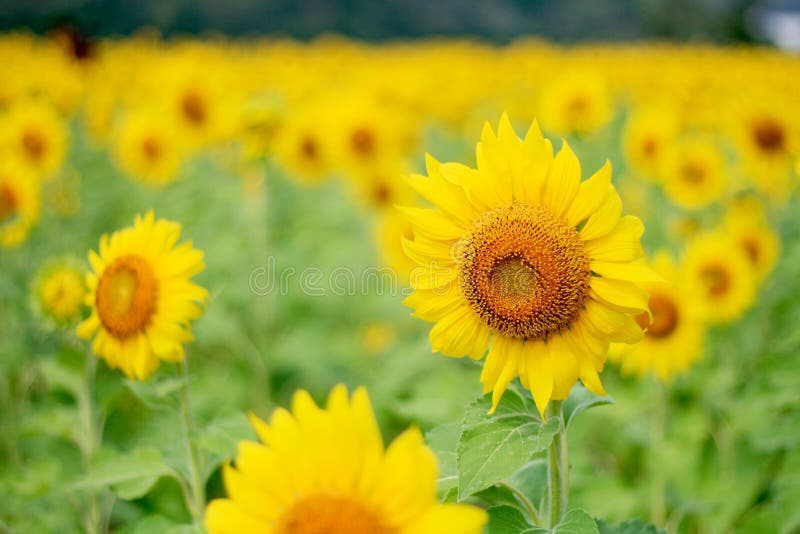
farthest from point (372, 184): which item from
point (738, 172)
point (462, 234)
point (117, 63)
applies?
point (117, 63)

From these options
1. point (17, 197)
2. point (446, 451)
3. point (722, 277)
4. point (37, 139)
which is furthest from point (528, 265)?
point (37, 139)

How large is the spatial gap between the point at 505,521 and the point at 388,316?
101 inches

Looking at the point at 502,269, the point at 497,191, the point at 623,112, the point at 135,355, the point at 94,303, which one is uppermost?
the point at 623,112

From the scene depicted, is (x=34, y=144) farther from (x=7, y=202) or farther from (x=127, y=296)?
(x=127, y=296)

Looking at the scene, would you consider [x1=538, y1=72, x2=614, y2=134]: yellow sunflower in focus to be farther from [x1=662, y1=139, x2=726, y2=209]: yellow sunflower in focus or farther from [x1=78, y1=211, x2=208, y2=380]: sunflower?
[x1=78, y1=211, x2=208, y2=380]: sunflower

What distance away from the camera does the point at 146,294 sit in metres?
1.56

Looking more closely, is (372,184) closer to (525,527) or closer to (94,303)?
(94,303)

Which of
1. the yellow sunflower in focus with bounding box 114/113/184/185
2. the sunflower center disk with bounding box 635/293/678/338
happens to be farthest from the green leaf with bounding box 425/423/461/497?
the yellow sunflower in focus with bounding box 114/113/184/185

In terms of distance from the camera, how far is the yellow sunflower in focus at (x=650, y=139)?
13.3ft

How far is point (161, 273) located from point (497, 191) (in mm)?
782

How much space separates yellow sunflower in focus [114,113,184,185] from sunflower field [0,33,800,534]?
0.04 feet

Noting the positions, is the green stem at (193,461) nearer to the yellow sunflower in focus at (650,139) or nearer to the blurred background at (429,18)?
the yellow sunflower in focus at (650,139)

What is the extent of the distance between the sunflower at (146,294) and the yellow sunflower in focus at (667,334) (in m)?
1.48

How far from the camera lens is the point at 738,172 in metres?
3.92
